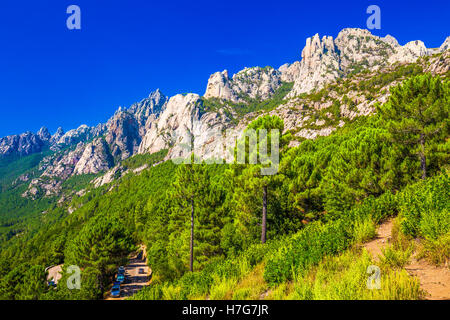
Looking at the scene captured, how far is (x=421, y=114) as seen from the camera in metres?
13.9

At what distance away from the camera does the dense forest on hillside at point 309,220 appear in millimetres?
5250

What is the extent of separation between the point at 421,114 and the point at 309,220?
11204 mm

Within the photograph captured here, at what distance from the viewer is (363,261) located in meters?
5.01

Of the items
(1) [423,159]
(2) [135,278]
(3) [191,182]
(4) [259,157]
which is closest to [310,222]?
(4) [259,157]

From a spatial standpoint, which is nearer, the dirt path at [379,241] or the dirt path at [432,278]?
the dirt path at [432,278]

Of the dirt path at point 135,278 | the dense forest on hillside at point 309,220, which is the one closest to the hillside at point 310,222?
the dense forest on hillside at point 309,220

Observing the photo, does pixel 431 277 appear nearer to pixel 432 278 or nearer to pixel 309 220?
pixel 432 278

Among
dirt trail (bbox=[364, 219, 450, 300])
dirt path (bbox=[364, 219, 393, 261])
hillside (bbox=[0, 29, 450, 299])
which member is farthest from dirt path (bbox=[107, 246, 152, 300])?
dirt trail (bbox=[364, 219, 450, 300])

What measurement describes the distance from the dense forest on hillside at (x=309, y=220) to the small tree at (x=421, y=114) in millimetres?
60

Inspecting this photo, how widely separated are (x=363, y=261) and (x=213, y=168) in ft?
277

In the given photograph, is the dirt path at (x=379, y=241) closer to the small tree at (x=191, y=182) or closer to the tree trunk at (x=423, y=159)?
the tree trunk at (x=423, y=159)

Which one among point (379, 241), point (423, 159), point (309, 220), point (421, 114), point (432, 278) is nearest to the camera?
point (432, 278)

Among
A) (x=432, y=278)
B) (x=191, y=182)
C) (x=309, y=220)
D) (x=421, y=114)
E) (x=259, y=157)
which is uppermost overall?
(x=421, y=114)
